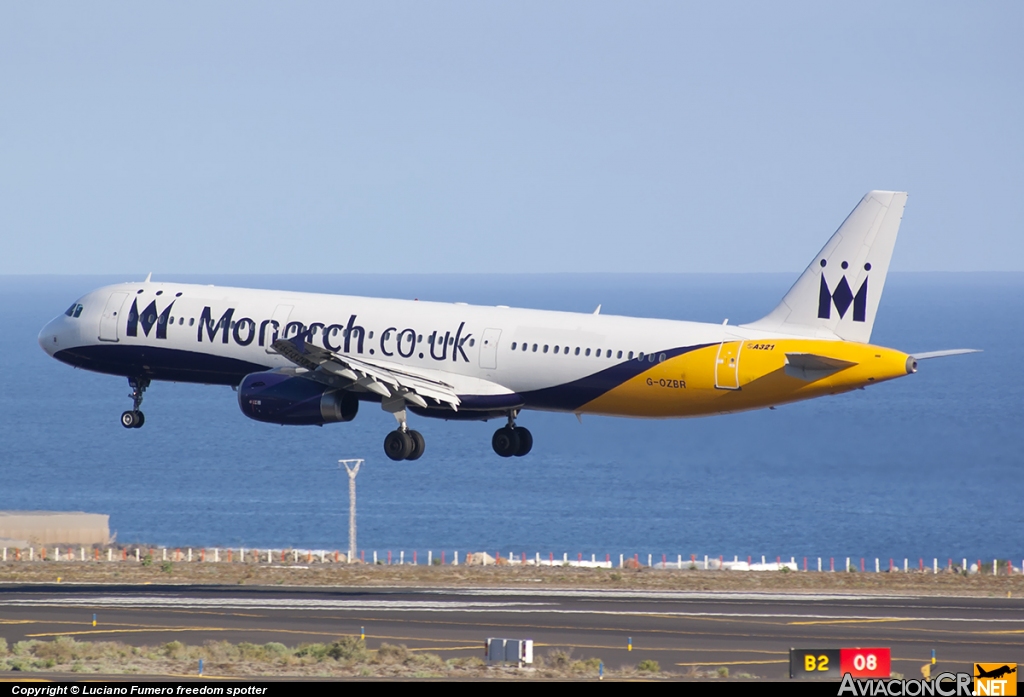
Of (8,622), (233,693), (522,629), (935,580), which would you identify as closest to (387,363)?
(522,629)

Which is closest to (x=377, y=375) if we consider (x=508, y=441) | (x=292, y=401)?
(x=292, y=401)

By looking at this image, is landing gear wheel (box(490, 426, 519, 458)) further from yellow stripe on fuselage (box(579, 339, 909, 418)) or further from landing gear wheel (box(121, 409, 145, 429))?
landing gear wheel (box(121, 409, 145, 429))

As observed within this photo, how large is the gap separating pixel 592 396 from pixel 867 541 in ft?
303

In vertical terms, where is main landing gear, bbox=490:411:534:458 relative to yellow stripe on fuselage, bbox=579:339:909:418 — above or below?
below

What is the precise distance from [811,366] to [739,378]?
263 centimetres

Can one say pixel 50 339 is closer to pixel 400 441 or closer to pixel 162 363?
pixel 162 363

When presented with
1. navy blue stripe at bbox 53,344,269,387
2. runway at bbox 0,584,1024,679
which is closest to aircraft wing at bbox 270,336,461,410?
navy blue stripe at bbox 53,344,269,387

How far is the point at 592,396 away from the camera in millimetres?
59312

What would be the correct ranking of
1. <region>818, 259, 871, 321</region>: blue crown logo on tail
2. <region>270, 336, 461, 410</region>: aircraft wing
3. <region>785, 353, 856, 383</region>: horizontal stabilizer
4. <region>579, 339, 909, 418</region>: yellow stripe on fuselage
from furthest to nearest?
1. <region>270, 336, 461, 410</region>: aircraft wing
2. <region>818, 259, 871, 321</region>: blue crown logo on tail
3. <region>785, 353, 856, 383</region>: horizontal stabilizer
4. <region>579, 339, 909, 418</region>: yellow stripe on fuselage

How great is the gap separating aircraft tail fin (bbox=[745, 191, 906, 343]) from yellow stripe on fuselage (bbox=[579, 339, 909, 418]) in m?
1.53

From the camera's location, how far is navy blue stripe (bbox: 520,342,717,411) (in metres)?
58.2

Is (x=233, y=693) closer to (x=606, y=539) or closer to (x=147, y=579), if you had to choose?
(x=147, y=579)

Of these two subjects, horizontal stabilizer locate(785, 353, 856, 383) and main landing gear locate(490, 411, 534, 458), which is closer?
horizontal stabilizer locate(785, 353, 856, 383)

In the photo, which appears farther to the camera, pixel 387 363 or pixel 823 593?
pixel 823 593
